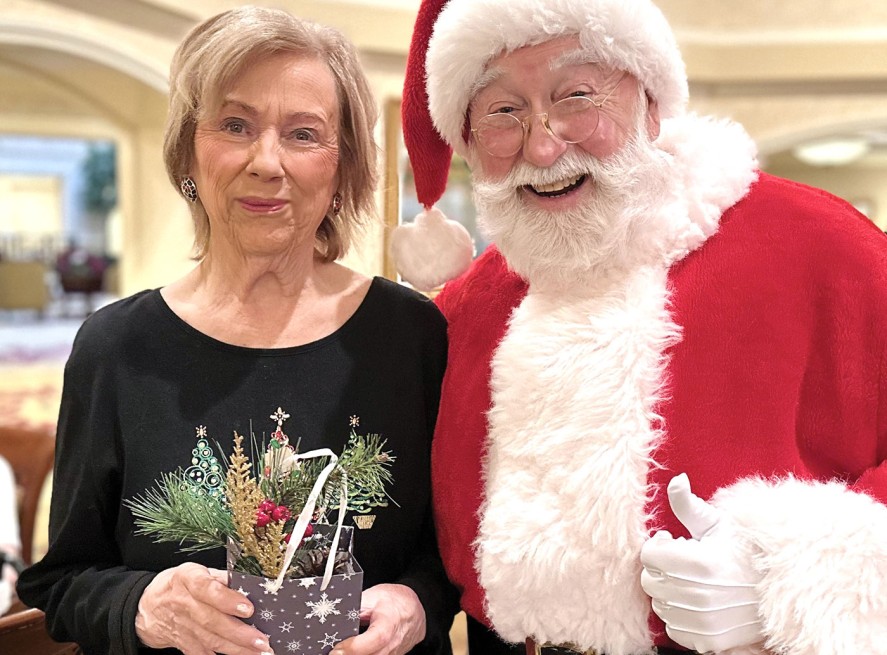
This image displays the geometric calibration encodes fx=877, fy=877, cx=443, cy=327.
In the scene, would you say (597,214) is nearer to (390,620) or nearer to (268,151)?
(268,151)

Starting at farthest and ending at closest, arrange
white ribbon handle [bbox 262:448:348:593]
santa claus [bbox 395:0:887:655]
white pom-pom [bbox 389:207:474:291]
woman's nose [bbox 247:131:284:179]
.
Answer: white pom-pom [bbox 389:207:474:291] → woman's nose [bbox 247:131:284:179] → santa claus [bbox 395:0:887:655] → white ribbon handle [bbox 262:448:348:593]

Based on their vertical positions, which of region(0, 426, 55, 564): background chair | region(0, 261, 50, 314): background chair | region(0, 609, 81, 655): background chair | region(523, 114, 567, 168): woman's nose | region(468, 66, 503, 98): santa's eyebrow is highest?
region(468, 66, 503, 98): santa's eyebrow

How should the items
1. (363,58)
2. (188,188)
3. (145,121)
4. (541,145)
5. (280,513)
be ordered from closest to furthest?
(280,513) < (541,145) < (188,188) < (363,58) < (145,121)

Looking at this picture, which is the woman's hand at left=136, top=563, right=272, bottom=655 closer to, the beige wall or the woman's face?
the woman's face

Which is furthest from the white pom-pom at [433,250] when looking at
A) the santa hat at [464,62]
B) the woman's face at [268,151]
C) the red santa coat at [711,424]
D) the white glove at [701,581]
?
the white glove at [701,581]

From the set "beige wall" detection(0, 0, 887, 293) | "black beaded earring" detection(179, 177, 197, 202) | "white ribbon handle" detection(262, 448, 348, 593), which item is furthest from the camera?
"beige wall" detection(0, 0, 887, 293)

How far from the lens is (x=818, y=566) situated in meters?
1.13

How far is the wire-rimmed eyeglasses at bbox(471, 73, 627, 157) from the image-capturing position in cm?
129

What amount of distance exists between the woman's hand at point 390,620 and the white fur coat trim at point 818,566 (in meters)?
0.50

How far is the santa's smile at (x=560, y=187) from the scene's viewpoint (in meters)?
1.33

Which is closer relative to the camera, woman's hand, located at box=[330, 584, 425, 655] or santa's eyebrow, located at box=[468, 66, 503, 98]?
woman's hand, located at box=[330, 584, 425, 655]

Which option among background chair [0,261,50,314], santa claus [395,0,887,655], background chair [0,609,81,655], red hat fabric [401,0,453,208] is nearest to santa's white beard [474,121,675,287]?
santa claus [395,0,887,655]

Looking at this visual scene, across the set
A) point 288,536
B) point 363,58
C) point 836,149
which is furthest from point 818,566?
point 836,149

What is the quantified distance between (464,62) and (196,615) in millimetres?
895
